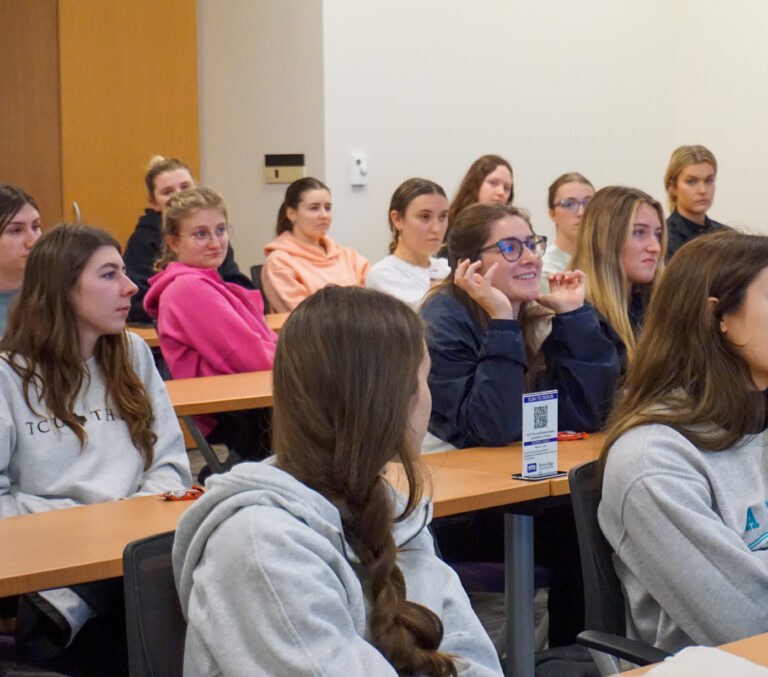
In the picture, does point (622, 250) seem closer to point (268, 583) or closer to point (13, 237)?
point (13, 237)

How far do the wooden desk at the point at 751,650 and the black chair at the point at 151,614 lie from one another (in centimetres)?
57

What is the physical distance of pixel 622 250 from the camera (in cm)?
337

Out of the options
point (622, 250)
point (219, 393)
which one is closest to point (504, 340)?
point (622, 250)

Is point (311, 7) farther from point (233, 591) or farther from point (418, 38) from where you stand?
point (233, 591)

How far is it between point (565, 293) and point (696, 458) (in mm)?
1316

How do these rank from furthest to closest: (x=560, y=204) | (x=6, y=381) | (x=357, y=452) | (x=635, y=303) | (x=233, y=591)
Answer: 1. (x=560, y=204)
2. (x=635, y=303)
3. (x=6, y=381)
4. (x=357, y=452)
5. (x=233, y=591)

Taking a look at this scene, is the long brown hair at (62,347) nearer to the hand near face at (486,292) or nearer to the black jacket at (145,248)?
the hand near face at (486,292)

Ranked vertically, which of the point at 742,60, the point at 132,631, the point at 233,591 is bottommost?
the point at 132,631

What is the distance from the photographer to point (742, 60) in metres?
7.01

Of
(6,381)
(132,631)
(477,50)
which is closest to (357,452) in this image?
(132,631)

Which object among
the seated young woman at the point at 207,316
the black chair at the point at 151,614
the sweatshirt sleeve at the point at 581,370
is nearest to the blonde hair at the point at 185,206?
the seated young woman at the point at 207,316

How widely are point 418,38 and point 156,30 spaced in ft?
4.94

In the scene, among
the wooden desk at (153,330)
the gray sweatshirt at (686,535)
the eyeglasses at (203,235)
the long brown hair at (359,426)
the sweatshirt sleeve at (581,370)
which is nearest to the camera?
the long brown hair at (359,426)

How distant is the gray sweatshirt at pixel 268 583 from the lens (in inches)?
46.5
